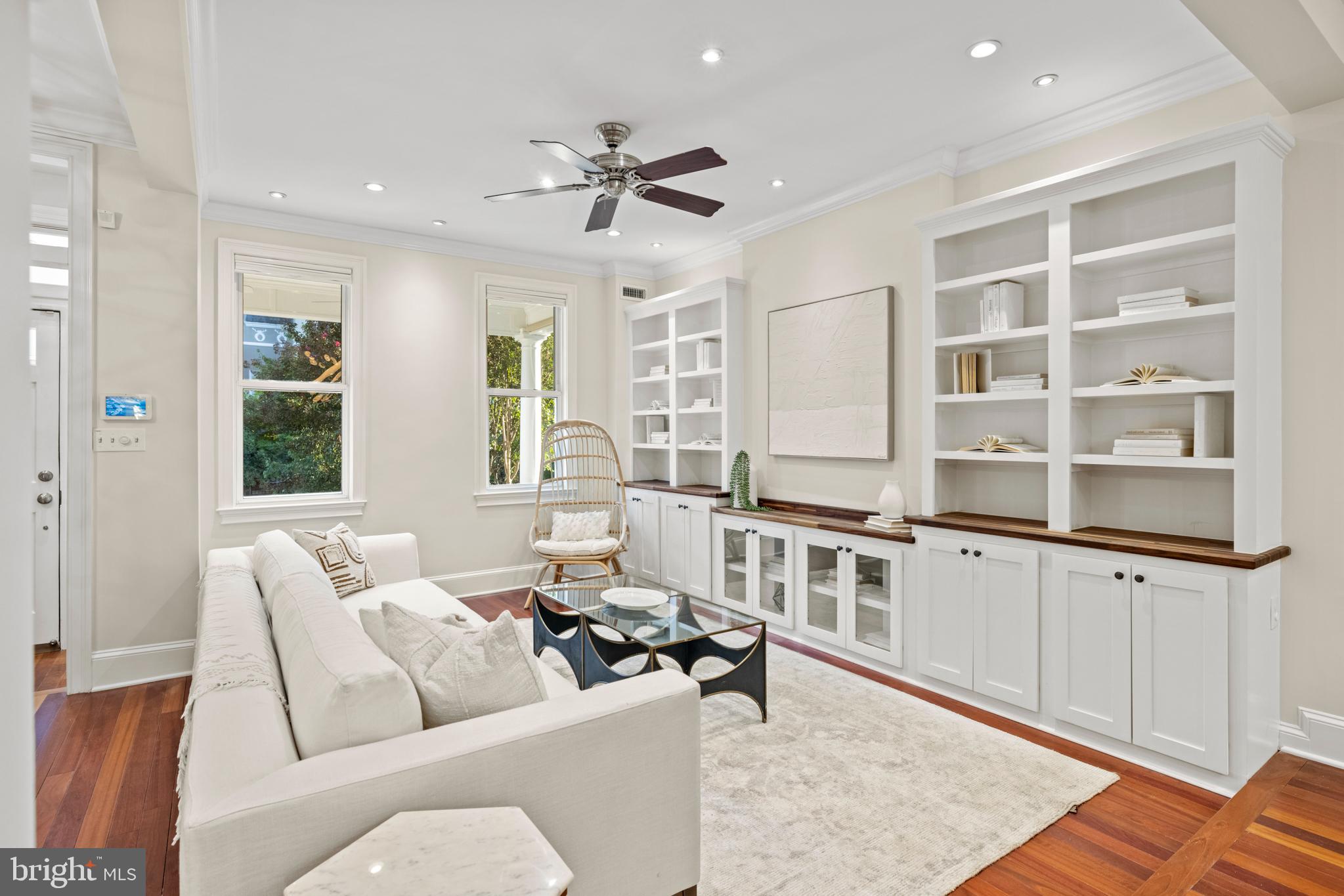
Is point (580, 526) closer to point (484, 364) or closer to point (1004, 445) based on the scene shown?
point (484, 364)

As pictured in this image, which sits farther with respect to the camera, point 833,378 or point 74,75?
point 833,378

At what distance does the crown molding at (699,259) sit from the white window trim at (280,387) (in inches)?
96.9

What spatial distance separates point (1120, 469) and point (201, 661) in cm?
349

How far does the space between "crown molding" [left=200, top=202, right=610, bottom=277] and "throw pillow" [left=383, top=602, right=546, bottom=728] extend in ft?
12.5

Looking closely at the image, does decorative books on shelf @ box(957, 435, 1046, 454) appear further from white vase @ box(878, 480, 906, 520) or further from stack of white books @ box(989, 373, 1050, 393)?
white vase @ box(878, 480, 906, 520)

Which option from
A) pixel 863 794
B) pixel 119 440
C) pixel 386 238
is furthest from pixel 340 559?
pixel 863 794

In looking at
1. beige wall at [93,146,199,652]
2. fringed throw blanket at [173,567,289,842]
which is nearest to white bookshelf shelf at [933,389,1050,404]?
fringed throw blanket at [173,567,289,842]

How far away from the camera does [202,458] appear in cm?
434

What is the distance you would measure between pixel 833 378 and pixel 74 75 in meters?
3.94

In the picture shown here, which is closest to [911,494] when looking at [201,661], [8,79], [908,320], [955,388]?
[955,388]

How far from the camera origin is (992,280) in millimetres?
3232

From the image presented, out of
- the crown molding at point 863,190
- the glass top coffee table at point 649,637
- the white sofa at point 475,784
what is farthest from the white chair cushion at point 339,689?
the crown molding at point 863,190

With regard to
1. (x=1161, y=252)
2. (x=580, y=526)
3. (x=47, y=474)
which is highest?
(x=1161, y=252)

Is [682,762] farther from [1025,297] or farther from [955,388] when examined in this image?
[1025,297]
